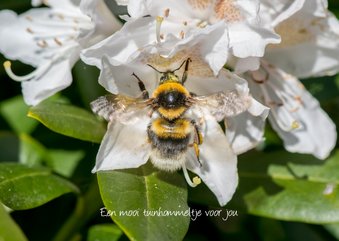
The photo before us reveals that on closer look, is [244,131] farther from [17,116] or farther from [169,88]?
[17,116]

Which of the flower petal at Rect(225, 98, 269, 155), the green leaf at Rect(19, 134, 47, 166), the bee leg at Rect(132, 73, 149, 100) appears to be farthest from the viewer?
the green leaf at Rect(19, 134, 47, 166)

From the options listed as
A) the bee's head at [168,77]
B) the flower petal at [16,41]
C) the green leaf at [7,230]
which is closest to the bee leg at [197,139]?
the bee's head at [168,77]

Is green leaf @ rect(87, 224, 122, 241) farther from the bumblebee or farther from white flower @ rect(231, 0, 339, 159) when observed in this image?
white flower @ rect(231, 0, 339, 159)

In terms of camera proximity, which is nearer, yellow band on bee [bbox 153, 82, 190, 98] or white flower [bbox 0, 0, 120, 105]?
yellow band on bee [bbox 153, 82, 190, 98]

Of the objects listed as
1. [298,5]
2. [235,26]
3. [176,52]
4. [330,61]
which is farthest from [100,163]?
[330,61]

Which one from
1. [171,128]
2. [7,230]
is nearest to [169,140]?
[171,128]

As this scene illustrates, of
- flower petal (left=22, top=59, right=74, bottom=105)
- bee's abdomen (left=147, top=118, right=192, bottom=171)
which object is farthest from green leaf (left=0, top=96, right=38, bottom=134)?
bee's abdomen (left=147, top=118, right=192, bottom=171)
